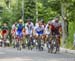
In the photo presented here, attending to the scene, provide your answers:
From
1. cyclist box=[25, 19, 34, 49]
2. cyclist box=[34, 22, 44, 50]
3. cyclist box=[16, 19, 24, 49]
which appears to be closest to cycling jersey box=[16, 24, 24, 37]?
cyclist box=[16, 19, 24, 49]

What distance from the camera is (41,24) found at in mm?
28469

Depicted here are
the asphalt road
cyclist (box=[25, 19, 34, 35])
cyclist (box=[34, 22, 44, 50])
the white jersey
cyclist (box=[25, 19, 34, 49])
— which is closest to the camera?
the asphalt road

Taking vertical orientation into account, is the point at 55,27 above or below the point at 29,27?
above

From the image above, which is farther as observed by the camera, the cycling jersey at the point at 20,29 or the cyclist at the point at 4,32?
the cyclist at the point at 4,32

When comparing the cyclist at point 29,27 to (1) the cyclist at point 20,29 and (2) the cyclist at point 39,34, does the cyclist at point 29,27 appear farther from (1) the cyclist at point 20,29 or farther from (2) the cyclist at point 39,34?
(2) the cyclist at point 39,34

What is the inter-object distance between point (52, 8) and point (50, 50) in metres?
6.64

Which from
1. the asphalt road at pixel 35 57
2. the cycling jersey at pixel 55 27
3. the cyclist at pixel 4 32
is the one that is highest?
the cycling jersey at pixel 55 27

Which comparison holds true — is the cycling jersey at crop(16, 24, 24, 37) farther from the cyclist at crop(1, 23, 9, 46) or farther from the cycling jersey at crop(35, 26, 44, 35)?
the cyclist at crop(1, 23, 9, 46)

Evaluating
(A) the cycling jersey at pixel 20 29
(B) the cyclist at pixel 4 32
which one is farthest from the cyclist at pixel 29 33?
(B) the cyclist at pixel 4 32

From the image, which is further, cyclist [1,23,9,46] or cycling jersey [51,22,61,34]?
cyclist [1,23,9,46]

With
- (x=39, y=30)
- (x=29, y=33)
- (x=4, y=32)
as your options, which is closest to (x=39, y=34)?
(x=39, y=30)

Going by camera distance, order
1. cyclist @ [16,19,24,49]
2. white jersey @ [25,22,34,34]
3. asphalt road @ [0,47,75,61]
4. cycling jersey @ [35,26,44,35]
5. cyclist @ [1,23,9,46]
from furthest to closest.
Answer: cyclist @ [1,23,9,46]
white jersey @ [25,22,34,34]
cyclist @ [16,19,24,49]
cycling jersey @ [35,26,44,35]
asphalt road @ [0,47,75,61]

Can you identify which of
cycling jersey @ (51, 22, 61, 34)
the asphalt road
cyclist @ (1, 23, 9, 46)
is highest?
cycling jersey @ (51, 22, 61, 34)

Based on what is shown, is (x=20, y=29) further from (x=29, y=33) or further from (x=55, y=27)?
(x=55, y=27)
